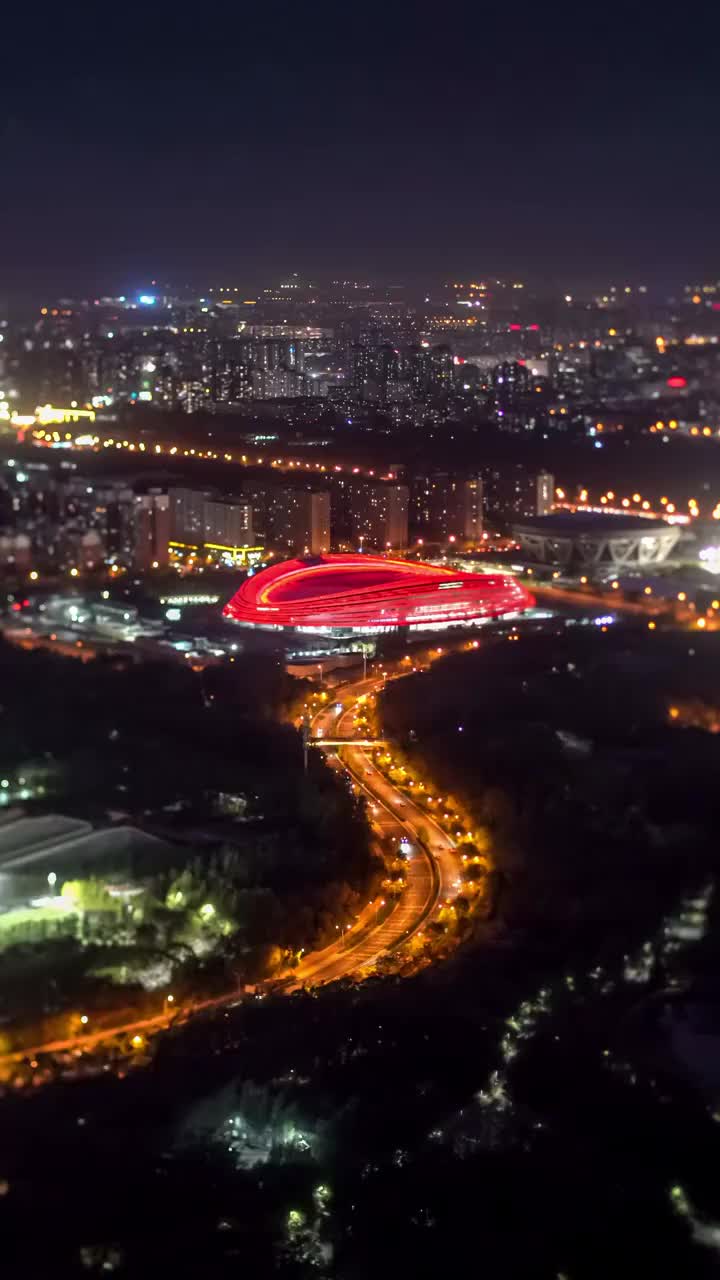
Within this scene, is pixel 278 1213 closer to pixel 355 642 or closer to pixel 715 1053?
pixel 715 1053

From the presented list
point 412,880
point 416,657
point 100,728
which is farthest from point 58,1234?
point 416,657

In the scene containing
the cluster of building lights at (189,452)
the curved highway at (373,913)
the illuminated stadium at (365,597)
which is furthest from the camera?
the cluster of building lights at (189,452)

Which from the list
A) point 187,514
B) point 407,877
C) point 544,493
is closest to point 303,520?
point 187,514

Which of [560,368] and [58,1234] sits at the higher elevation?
[560,368]

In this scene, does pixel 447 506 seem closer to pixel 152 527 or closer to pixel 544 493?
pixel 544 493

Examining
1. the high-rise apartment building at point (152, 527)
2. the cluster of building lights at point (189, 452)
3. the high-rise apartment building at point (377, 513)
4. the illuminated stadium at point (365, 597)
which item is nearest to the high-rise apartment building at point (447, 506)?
the high-rise apartment building at point (377, 513)

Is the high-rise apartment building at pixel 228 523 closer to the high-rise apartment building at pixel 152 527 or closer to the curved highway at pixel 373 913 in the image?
the high-rise apartment building at pixel 152 527

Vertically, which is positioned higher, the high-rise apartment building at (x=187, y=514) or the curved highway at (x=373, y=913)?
the high-rise apartment building at (x=187, y=514)

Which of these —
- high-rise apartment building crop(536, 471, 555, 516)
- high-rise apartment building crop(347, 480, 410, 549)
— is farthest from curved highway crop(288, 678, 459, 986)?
high-rise apartment building crop(536, 471, 555, 516)
